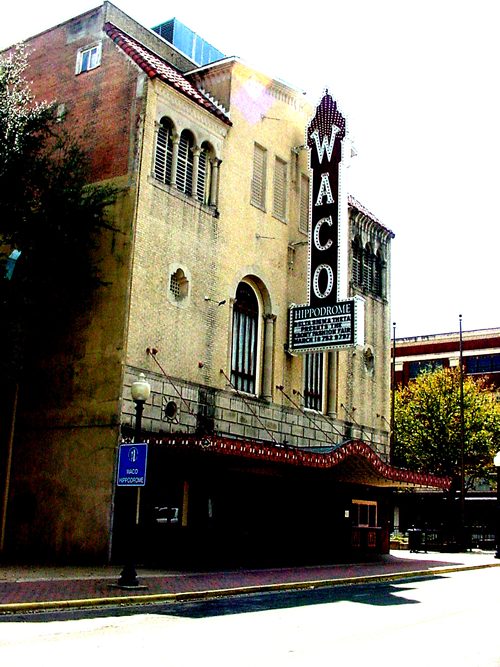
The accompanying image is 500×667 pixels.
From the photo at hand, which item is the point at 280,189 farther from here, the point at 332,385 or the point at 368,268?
the point at 332,385

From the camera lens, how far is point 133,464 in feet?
55.6

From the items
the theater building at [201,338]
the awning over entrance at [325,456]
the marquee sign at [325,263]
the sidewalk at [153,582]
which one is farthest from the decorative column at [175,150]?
the sidewalk at [153,582]

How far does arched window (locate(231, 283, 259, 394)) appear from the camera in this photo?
26.8 m

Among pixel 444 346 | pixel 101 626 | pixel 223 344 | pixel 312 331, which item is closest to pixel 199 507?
pixel 223 344

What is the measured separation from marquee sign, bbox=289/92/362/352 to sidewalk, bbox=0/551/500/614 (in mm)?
7551

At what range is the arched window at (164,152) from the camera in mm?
24469

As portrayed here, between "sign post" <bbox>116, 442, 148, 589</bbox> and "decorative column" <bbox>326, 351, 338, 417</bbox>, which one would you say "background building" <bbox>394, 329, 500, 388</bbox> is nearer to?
"decorative column" <bbox>326, 351, 338, 417</bbox>

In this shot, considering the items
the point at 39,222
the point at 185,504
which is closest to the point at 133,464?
the point at 185,504

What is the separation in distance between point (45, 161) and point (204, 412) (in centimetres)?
857

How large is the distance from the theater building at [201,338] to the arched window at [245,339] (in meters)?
0.07

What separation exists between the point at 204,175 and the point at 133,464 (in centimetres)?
1218

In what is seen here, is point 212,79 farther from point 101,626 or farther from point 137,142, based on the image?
point 101,626

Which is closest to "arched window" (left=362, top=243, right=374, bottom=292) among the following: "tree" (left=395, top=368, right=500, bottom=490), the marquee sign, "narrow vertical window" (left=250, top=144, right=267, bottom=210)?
the marquee sign

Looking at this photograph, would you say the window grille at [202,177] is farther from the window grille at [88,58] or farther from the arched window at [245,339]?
the window grille at [88,58]
